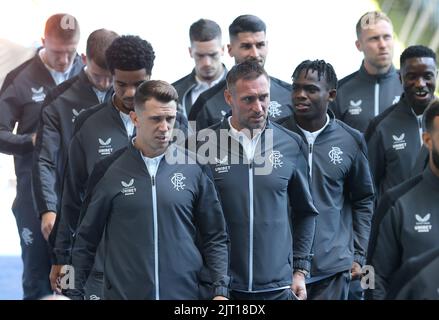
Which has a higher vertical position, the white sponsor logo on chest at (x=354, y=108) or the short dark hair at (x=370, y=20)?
the short dark hair at (x=370, y=20)

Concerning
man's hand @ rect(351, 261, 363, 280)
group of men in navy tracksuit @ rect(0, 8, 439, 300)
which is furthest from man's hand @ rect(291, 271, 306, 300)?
man's hand @ rect(351, 261, 363, 280)

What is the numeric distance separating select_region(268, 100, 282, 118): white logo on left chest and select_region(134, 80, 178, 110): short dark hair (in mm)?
1125

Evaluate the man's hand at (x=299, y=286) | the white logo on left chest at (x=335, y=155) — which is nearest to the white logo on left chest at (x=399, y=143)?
the white logo on left chest at (x=335, y=155)

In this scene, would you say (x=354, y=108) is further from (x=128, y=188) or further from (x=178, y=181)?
(x=128, y=188)

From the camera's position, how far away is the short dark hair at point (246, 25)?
7.08 meters

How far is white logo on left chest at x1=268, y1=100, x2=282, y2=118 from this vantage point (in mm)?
6770

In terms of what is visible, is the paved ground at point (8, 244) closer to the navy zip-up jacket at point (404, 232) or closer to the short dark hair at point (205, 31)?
the short dark hair at point (205, 31)

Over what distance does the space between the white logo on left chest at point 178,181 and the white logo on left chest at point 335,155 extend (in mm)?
969

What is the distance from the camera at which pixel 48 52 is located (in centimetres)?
714

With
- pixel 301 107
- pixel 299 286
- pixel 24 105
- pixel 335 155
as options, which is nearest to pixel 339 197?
pixel 335 155

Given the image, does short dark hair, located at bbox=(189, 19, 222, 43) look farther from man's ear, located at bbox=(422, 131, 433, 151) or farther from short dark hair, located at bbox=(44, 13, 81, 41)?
man's ear, located at bbox=(422, 131, 433, 151)

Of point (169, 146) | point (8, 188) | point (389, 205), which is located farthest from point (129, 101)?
point (8, 188)
